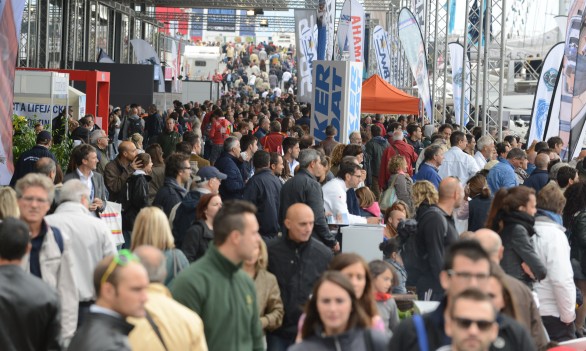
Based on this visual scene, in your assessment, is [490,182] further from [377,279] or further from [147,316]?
[147,316]

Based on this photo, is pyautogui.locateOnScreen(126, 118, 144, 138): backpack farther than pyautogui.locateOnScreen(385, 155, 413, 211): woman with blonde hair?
Yes

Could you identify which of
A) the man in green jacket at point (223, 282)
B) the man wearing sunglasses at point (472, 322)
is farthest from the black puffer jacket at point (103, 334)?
the man wearing sunglasses at point (472, 322)

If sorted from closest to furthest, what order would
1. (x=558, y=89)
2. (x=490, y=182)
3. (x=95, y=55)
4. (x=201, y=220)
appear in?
(x=201, y=220) → (x=490, y=182) → (x=558, y=89) → (x=95, y=55)

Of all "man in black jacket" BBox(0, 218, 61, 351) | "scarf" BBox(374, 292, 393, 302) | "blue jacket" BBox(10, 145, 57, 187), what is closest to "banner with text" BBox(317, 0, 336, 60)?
"blue jacket" BBox(10, 145, 57, 187)

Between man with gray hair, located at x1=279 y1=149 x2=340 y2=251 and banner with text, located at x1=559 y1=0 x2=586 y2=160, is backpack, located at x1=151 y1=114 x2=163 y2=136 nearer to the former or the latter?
banner with text, located at x1=559 y1=0 x2=586 y2=160

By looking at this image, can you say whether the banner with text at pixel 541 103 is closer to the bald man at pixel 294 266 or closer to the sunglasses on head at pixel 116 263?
the bald man at pixel 294 266

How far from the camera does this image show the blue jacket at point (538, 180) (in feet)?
46.9

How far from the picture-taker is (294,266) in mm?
8180

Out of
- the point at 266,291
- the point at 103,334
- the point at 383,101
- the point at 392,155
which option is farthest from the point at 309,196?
the point at 383,101

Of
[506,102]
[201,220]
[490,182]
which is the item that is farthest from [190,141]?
[506,102]

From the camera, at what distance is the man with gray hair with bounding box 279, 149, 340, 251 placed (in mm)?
10648

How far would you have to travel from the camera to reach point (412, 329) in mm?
5258

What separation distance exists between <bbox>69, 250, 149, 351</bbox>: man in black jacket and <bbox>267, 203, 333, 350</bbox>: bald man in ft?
9.02

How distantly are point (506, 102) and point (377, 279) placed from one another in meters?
50.7
